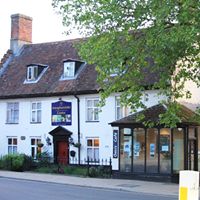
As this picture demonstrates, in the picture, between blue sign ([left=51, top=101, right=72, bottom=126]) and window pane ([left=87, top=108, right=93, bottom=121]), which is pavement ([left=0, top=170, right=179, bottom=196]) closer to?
window pane ([left=87, top=108, right=93, bottom=121])

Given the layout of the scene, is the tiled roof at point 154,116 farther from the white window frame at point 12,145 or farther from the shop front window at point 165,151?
the white window frame at point 12,145

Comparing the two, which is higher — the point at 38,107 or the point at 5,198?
the point at 38,107

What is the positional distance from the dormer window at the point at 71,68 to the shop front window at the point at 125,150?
6.56 meters

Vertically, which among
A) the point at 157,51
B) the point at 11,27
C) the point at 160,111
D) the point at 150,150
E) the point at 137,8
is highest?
the point at 11,27

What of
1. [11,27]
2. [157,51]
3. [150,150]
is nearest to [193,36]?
[157,51]

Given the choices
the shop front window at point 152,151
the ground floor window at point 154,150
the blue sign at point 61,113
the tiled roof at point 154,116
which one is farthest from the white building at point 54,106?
the shop front window at point 152,151

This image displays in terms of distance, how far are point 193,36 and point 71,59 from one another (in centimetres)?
1632

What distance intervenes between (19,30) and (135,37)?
19.8m

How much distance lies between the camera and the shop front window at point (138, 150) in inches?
955

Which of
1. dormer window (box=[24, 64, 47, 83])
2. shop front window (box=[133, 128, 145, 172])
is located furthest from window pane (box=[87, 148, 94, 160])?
dormer window (box=[24, 64, 47, 83])

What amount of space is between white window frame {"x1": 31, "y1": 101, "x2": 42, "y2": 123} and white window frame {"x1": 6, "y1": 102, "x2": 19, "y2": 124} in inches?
57.9

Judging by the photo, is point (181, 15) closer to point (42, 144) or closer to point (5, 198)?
point (5, 198)

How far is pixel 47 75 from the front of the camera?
3169cm

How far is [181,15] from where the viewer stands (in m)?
15.0
